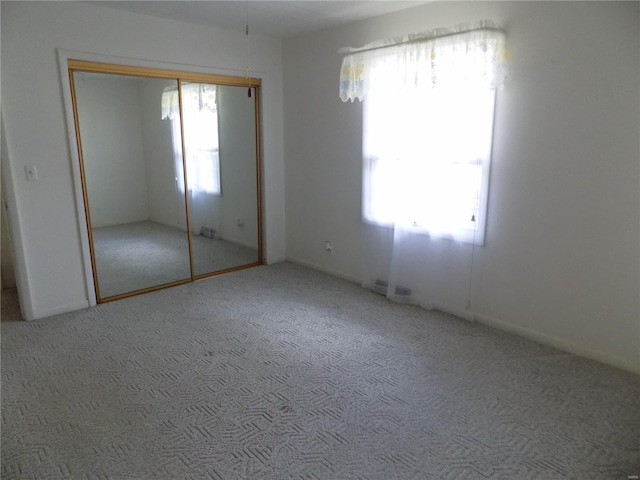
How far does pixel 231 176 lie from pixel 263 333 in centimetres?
199

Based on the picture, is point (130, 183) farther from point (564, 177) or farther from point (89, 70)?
point (564, 177)

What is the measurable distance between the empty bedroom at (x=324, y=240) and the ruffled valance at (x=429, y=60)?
0.06ft

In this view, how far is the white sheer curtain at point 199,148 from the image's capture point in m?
4.07

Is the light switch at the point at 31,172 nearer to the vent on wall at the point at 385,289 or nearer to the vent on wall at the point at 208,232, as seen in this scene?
the vent on wall at the point at 208,232

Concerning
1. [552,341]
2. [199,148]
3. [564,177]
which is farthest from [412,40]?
[552,341]

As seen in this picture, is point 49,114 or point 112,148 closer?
point 49,114

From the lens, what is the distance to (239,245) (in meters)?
4.82

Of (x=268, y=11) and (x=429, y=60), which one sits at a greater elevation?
(x=268, y=11)

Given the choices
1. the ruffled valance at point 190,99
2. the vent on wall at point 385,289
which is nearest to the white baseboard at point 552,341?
the vent on wall at point 385,289

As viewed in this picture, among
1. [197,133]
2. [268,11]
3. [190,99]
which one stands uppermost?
[268,11]

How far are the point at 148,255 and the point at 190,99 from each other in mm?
1581

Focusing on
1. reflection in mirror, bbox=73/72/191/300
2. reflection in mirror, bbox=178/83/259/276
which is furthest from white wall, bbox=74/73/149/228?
reflection in mirror, bbox=178/83/259/276

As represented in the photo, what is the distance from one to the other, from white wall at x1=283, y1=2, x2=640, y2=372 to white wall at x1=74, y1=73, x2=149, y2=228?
2.38 meters

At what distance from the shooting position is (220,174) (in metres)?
4.45
